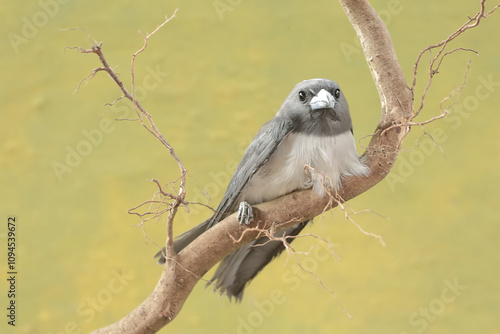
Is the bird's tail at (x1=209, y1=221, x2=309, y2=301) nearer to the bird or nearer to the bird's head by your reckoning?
the bird

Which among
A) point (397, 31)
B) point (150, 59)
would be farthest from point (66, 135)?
point (397, 31)

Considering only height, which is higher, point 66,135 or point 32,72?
point 32,72

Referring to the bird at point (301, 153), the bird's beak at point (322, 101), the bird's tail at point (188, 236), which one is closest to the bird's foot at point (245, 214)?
the bird at point (301, 153)

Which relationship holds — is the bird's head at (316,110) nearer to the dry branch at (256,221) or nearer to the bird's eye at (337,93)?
the bird's eye at (337,93)

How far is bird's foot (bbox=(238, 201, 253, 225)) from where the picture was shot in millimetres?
1375

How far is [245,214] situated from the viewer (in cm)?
138

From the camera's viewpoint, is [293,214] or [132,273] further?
[132,273]

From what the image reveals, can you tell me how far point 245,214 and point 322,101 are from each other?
315 mm

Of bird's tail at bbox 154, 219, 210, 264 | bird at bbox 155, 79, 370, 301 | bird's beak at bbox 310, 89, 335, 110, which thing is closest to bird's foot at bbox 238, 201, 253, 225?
bird at bbox 155, 79, 370, 301

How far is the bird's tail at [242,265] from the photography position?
157 cm

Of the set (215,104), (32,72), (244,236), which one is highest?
(32,72)

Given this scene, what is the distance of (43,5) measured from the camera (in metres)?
2.25

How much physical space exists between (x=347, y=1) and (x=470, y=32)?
42.2 inches

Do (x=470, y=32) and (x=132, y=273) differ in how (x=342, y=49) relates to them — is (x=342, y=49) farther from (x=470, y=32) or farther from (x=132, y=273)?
(x=132, y=273)
